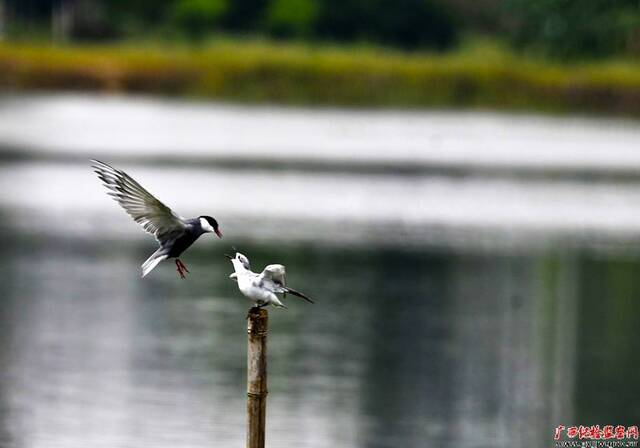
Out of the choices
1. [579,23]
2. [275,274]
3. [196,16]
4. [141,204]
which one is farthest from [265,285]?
[196,16]

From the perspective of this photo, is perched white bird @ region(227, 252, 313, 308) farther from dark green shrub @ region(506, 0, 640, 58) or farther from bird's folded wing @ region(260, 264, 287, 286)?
dark green shrub @ region(506, 0, 640, 58)

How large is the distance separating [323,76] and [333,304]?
62.1 metres

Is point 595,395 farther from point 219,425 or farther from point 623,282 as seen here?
point 623,282

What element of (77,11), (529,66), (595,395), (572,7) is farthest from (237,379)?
(77,11)

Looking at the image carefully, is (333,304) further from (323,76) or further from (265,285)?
(323,76)

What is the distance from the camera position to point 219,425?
17.8m

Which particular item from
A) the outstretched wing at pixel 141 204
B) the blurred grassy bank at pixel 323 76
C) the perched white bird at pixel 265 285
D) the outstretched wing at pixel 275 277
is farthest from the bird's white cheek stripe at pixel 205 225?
the blurred grassy bank at pixel 323 76

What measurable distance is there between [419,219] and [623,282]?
820 cm

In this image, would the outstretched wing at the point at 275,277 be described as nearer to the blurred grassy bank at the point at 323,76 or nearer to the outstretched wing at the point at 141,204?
the outstretched wing at the point at 141,204

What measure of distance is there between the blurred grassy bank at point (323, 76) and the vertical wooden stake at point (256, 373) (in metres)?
66.1

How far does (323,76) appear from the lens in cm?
8656

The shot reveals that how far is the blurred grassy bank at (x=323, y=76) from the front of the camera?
81125 millimetres

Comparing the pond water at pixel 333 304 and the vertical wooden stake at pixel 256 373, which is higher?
the pond water at pixel 333 304

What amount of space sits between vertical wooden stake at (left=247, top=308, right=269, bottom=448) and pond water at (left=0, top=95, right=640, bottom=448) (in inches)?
185
